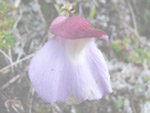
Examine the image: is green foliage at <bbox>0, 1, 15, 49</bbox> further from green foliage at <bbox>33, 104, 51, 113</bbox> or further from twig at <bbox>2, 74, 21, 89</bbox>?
green foliage at <bbox>33, 104, 51, 113</bbox>

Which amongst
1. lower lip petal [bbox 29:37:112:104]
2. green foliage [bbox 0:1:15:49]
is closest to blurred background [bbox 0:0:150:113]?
green foliage [bbox 0:1:15:49]

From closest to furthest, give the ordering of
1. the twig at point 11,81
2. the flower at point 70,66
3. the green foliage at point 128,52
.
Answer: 1. the flower at point 70,66
2. the twig at point 11,81
3. the green foliage at point 128,52

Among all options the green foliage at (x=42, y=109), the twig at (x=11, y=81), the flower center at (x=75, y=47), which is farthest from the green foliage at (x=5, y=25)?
the flower center at (x=75, y=47)

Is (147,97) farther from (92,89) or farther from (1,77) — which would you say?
(1,77)

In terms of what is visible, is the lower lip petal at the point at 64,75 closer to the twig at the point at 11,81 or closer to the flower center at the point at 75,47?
the flower center at the point at 75,47

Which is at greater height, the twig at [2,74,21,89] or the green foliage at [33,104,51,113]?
the twig at [2,74,21,89]

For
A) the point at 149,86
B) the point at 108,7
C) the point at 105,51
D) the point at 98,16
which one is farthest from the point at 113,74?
the point at 108,7

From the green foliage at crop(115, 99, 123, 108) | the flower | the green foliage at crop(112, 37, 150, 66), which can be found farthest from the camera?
the green foliage at crop(112, 37, 150, 66)
